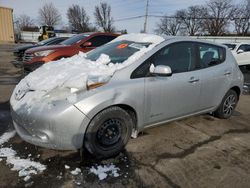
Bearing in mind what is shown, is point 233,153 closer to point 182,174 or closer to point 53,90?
point 182,174

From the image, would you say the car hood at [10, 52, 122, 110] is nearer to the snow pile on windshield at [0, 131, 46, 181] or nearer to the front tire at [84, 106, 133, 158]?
the front tire at [84, 106, 133, 158]

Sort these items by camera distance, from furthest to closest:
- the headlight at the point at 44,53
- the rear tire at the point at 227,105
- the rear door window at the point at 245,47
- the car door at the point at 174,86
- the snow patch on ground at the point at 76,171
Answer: the rear door window at the point at 245,47, the headlight at the point at 44,53, the rear tire at the point at 227,105, the car door at the point at 174,86, the snow patch on ground at the point at 76,171

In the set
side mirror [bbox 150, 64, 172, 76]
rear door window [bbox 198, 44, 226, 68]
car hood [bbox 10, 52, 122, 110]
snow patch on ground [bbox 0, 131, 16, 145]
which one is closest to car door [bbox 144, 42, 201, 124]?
side mirror [bbox 150, 64, 172, 76]

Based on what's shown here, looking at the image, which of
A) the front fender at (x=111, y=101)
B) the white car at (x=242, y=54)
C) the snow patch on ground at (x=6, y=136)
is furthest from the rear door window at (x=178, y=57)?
the white car at (x=242, y=54)

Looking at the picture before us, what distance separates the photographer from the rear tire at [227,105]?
15.6ft

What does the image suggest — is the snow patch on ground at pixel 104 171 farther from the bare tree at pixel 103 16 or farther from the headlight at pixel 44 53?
the bare tree at pixel 103 16

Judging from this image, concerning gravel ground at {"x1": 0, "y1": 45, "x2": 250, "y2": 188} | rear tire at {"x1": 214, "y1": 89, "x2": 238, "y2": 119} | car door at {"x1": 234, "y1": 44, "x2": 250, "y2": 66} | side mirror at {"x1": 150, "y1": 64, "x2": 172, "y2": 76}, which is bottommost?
gravel ground at {"x1": 0, "y1": 45, "x2": 250, "y2": 188}

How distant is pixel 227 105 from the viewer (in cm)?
489

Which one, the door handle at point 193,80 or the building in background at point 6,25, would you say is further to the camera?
the building in background at point 6,25

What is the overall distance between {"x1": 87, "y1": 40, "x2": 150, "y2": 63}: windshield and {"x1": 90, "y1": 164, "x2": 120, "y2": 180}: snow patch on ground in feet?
5.00

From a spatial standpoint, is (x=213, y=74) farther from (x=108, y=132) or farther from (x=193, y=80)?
(x=108, y=132)

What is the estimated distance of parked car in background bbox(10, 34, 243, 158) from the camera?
284cm

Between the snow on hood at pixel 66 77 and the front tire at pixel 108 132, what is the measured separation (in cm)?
45

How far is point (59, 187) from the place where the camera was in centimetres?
261
